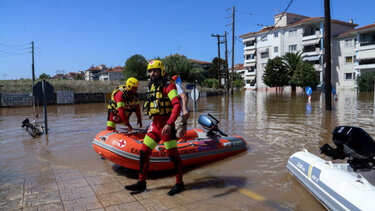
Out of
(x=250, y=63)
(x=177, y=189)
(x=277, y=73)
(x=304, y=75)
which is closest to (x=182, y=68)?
(x=277, y=73)

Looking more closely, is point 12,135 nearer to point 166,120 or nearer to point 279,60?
point 166,120

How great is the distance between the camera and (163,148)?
16.8 ft

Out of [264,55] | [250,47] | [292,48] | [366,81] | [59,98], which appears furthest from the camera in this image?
[250,47]

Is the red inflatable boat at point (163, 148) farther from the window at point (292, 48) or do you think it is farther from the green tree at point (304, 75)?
the window at point (292, 48)

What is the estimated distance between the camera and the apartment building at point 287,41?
166 feet

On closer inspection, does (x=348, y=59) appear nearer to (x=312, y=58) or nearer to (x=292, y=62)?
(x=312, y=58)

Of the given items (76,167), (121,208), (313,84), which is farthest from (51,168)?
(313,84)

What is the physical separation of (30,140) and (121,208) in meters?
6.35

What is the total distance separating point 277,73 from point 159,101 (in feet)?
159

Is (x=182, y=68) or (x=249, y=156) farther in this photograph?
A: (x=182, y=68)

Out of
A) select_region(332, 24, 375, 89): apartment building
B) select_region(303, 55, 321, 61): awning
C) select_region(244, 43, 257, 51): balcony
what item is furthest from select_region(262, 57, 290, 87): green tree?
select_region(244, 43, 257, 51): balcony

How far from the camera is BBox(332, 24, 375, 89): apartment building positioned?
43469mm

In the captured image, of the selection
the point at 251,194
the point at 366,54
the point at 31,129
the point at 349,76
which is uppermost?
the point at 366,54

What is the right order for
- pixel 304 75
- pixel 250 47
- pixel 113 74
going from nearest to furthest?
pixel 304 75
pixel 250 47
pixel 113 74
